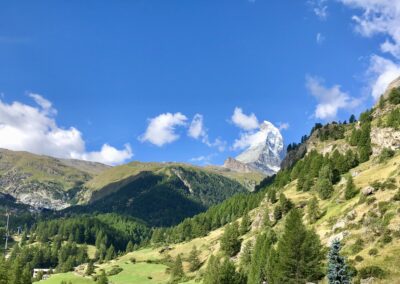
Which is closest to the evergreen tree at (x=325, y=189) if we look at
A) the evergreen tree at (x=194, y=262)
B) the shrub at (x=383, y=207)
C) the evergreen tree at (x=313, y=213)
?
the evergreen tree at (x=313, y=213)

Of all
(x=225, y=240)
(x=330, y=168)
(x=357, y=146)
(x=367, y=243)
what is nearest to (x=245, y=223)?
(x=225, y=240)

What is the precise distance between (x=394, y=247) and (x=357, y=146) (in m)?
109

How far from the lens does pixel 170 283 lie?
14950cm

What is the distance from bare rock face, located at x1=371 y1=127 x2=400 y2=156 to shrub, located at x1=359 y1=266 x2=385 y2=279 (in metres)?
90.2

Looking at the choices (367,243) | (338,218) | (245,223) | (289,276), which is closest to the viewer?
(289,276)

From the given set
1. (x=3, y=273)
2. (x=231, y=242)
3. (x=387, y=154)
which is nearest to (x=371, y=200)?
(x=387, y=154)

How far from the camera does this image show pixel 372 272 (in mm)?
67188

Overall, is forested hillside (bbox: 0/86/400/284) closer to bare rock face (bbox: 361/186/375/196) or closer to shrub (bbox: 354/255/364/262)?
bare rock face (bbox: 361/186/375/196)

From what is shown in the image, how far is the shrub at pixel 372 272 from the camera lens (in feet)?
218

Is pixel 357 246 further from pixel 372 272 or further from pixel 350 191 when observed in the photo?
pixel 350 191

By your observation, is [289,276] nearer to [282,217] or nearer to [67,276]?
[282,217]

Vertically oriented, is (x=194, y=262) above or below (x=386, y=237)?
below

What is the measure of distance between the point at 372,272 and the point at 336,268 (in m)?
17.6

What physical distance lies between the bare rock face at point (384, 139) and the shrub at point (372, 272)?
9024 cm
